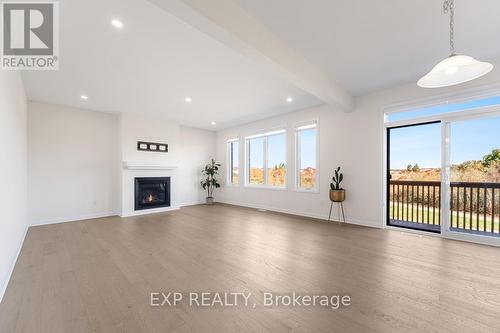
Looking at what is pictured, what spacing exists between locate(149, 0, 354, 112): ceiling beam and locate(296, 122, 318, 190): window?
210 cm

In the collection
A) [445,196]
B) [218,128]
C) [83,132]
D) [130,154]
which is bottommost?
[445,196]

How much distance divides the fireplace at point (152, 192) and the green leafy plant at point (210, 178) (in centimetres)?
157

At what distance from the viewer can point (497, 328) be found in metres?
1.53

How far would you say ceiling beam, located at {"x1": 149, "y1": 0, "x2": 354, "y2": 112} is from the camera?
6.13 feet

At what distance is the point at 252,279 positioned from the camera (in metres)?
2.24

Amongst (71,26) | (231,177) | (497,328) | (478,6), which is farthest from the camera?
(231,177)

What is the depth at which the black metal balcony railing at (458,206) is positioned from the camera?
3.48m

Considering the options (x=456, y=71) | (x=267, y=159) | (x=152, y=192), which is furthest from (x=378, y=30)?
(x=152, y=192)

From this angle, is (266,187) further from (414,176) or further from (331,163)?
(414,176)

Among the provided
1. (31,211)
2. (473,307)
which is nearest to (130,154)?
(31,211)

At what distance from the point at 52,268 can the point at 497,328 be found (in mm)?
4341

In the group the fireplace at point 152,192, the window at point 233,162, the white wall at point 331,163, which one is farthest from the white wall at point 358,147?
the fireplace at point 152,192

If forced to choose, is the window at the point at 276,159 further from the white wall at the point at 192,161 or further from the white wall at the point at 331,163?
the white wall at the point at 192,161

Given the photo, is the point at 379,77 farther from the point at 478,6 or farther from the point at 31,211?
the point at 31,211
